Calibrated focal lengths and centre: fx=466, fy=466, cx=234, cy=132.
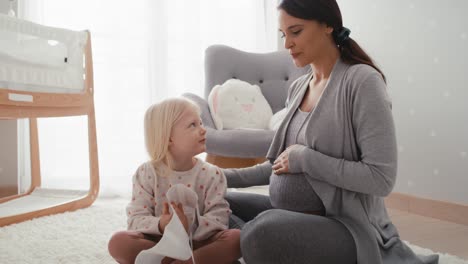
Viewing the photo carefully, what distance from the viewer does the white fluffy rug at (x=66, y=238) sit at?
1458 millimetres

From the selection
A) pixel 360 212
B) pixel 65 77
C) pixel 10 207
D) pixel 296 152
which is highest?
pixel 65 77

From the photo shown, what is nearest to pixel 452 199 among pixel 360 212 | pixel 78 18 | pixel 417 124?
pixel 417 124

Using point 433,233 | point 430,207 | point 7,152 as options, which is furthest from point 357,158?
point 7,152

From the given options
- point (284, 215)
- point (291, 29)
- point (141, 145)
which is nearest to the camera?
point (284, 215)

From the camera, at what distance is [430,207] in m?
2.18

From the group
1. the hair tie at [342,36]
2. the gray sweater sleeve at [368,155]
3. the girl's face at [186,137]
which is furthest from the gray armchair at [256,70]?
the gray sweater sleeve at [368,155]

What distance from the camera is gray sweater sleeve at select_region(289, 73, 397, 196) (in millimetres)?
935

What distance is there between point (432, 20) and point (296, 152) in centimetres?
150

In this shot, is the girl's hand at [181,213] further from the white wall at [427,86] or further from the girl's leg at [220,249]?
the white wall at [427,86]

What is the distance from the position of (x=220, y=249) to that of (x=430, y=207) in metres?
1.46

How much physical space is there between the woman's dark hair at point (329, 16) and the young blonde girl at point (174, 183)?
35cm

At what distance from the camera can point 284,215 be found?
961 mm

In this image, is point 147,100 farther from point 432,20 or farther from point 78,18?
point 432,20

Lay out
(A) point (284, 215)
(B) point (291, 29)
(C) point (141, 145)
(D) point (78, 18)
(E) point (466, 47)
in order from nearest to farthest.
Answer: (A) point (284, 215)
(B) point (291, 29)
(E) point (466, 47)
(D) point (78, 18)
(C) point (141, 145)
